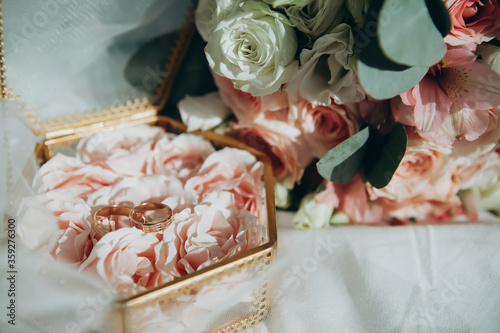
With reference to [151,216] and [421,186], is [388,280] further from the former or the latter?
[151,216]

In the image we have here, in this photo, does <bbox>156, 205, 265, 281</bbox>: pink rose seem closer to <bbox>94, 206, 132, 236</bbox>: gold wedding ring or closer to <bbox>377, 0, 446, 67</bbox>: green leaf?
<bbox>94, 206, 132, 236</bbox>: gold wedding ring

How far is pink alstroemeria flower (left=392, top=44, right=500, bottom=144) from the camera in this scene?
1.47 feet

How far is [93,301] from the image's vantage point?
38 cm

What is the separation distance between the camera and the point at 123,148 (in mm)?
584

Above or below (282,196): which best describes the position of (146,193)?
above

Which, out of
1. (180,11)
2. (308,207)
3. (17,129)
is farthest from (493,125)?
(17,129)

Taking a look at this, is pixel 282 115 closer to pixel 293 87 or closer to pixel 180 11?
pixel 293 87

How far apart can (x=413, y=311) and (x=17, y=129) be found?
53 cm

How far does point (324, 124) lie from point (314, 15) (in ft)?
0.47

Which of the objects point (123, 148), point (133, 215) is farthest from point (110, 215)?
point (123, 148)

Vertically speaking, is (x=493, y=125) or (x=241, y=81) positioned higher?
(x=241, y=81)

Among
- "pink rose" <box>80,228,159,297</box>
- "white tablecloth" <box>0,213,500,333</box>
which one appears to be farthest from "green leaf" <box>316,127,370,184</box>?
"pink rose" <box>80,228,159,297</box>

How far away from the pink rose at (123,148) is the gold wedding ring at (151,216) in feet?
0.25

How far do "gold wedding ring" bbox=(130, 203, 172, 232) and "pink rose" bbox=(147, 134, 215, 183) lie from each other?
0.08 metres
